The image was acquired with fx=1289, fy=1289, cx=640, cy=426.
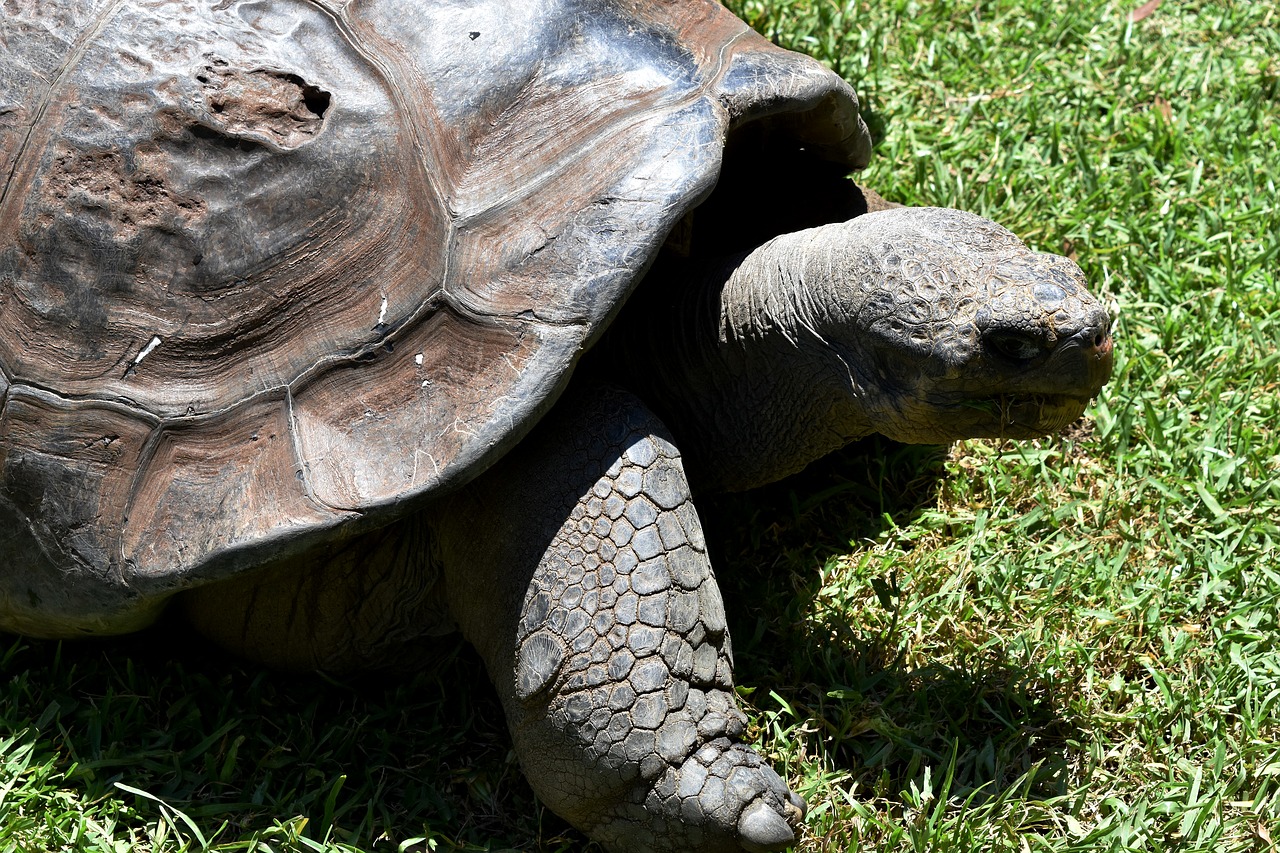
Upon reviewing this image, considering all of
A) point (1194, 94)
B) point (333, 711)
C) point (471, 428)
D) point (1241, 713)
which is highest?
point (471, 428)

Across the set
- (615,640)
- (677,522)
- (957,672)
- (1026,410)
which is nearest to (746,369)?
(677,522)

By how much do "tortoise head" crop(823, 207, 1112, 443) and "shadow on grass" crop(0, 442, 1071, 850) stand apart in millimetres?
693

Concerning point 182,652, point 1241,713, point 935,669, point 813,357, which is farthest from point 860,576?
point 182,652

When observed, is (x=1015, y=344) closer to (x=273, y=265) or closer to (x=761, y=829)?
(x=761, y=829)

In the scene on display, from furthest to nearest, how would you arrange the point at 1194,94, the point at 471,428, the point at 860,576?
the point at 1194,94, the point at 860,576, the point at 471,428

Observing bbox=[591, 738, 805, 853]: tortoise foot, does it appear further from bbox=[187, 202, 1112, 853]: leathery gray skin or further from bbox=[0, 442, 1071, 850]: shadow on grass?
bbox=[0, 442, 1071, 850]: shadow on grass

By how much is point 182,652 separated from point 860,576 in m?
1.84

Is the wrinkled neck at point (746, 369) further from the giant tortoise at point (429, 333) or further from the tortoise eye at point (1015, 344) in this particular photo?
the tortoise eye at point (1015, 344)

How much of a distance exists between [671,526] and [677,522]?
0.8 inches

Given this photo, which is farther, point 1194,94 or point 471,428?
point 1194,94

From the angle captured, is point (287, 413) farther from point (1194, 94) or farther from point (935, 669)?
point (1194, 94)

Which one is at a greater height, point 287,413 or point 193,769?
point 287,413

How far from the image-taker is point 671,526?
2857 millimetres

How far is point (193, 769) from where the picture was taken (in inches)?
123
